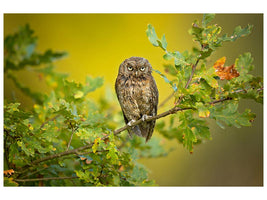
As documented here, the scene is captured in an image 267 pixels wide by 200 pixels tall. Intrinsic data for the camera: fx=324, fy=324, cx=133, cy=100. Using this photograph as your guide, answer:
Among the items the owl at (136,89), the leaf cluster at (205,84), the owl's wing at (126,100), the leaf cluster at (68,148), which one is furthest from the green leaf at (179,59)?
the owl's wing at (126,100)

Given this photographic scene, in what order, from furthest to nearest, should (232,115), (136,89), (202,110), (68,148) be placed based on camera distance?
(136,89) < (68,148) < (232,115) < (202,110)

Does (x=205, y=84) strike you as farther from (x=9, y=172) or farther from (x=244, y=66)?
(x=9, y=172)

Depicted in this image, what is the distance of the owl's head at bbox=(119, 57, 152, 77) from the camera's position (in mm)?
1700

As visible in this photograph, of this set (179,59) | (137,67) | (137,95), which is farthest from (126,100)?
(179,59)

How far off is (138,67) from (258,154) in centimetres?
205

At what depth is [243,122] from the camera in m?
1.17

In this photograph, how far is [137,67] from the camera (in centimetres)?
171

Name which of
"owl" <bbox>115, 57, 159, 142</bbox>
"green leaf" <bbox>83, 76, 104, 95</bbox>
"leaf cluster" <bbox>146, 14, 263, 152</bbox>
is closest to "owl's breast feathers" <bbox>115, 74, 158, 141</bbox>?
"owl" <bbox>115, 57, 159, 142</bbox>

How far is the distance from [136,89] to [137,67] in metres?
0.13

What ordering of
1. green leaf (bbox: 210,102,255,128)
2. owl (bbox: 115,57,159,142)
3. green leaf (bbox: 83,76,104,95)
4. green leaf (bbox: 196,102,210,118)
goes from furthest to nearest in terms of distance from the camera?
owl (bbox: 115,57,159,142)
green leaf (bbox: 83,76,104,95)
green leaf (bbox: 210,102,255,128)
green leaf (bbox: 196,102,210,118)

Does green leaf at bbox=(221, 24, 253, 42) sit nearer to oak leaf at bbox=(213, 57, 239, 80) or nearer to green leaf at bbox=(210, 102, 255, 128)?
oak leaf at bbox=(213, 57, 239, 80)

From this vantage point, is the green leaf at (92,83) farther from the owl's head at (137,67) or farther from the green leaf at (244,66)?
the green leaf at (244,66)

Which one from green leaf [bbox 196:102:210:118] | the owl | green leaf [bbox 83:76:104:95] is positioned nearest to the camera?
green leaf [bbox 196:102:210:118]

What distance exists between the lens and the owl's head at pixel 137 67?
170cm
